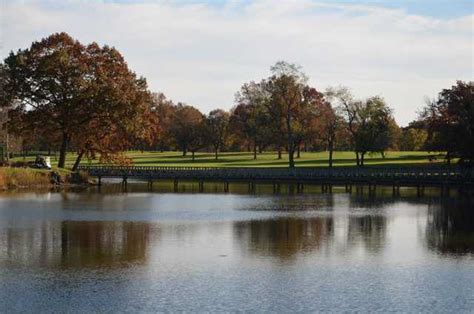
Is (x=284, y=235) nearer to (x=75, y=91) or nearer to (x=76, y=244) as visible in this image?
(x=76, y=244)

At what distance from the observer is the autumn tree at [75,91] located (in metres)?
78.8

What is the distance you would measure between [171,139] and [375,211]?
335 ft

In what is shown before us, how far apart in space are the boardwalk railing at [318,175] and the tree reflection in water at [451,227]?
47.0 ft

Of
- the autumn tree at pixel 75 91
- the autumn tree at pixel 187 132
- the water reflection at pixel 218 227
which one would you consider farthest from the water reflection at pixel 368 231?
the autumn tree at pixel 187 132

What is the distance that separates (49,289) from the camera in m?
26.2

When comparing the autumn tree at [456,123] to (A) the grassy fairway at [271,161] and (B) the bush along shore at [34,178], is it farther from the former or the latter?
(B) the bush along shore at [34,178]

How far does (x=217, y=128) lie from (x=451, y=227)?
105 m

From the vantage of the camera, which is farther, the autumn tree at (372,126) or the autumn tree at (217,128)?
the autumn tree at (217,128)

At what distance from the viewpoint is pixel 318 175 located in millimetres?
84125

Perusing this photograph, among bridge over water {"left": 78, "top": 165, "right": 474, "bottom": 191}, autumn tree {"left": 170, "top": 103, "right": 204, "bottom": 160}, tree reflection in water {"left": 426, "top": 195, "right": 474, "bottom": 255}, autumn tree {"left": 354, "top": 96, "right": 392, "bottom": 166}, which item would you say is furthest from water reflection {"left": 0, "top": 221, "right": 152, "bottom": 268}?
autumn tree {"left": 170, "top": 103, "right": 204, "bottom": 160}

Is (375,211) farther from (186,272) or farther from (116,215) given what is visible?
(186,272)

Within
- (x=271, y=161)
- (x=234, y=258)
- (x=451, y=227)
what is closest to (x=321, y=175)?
(x=271, y=161)

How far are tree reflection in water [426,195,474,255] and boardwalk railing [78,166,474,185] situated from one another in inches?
564

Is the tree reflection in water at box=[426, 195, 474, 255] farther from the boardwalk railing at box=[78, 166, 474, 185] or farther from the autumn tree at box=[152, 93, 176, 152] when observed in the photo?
the autumn tree at box=[152, 93, 176, 152]
